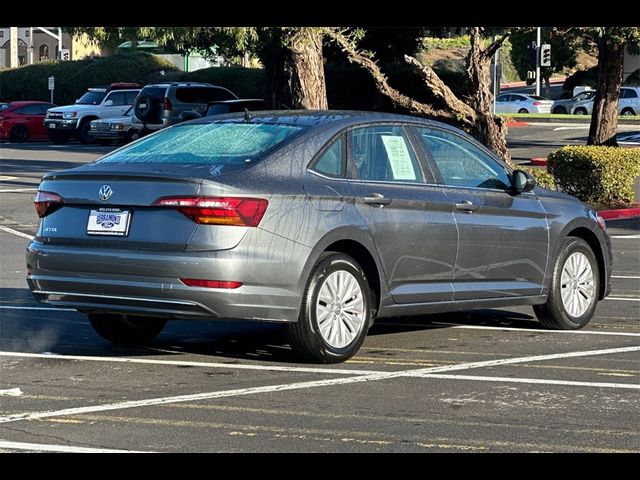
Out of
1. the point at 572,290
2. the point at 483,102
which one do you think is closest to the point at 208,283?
the point at 572,290

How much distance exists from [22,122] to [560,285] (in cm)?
3861

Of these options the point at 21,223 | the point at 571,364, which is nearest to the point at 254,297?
the point at 571,364

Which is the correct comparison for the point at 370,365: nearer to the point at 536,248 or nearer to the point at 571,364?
the point at 571,364

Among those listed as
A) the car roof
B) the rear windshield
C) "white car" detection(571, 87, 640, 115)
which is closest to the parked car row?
"white car" detection(571, 87, 640, 115)

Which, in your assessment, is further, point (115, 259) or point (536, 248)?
point (536, 248)

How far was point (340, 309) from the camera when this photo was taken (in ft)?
27.7

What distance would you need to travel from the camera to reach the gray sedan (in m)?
8.01

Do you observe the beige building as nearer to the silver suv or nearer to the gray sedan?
the silver suv

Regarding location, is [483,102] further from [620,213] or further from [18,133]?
[18,133]

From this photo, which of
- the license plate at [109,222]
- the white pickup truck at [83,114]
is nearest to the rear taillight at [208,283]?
the license plate at [109,222]

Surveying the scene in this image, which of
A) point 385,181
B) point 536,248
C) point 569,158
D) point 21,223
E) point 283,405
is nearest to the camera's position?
point 283,405

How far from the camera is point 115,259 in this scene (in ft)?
26.7

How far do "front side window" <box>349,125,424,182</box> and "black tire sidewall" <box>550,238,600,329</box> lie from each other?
1511 millimetres
